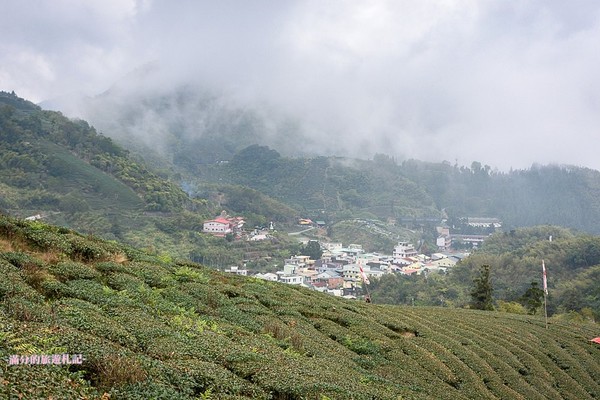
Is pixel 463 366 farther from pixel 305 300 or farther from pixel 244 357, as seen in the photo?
pixel 244 357

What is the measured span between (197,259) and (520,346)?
5658 cm

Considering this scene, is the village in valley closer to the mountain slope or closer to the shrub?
the mountain slope

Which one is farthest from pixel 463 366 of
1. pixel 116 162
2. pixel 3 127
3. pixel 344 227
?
pixel 344 227

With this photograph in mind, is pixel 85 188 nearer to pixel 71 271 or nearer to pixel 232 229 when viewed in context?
pixel 232 229

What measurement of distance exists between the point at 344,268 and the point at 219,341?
75.0 m

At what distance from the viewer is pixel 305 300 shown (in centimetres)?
1697

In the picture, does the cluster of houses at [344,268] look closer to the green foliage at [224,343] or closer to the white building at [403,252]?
the white building at [403,252]

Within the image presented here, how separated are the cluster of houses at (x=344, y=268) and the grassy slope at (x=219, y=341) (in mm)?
41014

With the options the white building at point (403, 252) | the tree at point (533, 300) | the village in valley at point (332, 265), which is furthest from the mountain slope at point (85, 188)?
the tree at point (533, 300)

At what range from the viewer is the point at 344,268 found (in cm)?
8250

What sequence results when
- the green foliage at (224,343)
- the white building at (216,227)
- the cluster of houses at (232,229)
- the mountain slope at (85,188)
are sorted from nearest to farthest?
the green foliage at (224,343)
the mountain slope at (85,188)
the white building at (216,227)
the cluster of houses at (232,229)

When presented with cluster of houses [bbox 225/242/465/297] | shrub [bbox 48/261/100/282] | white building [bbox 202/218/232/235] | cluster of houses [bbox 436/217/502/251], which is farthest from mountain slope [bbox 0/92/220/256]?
cluster of houses [bbox 436/217/502/251]

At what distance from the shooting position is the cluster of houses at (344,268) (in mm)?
69438

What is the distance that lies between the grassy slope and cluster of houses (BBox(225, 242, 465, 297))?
4101 centimetres
